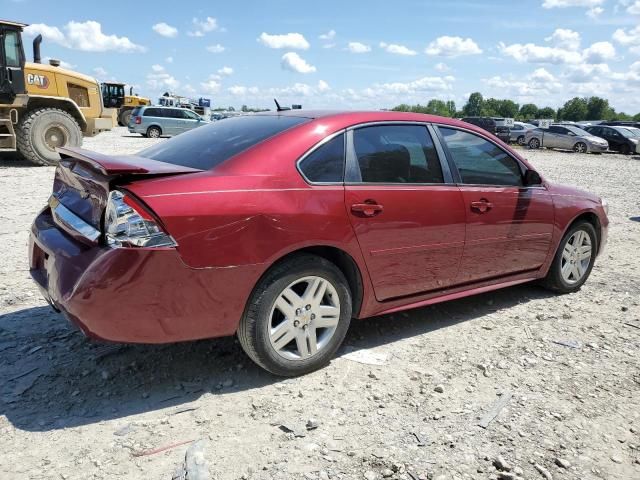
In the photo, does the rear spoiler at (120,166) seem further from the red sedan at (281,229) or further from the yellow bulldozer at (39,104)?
the yellow bulldozer at (39,104)

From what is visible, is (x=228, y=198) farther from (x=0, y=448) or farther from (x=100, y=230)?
(x=0, y=448)

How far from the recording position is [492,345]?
155 inches

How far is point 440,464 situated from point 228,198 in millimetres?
1654

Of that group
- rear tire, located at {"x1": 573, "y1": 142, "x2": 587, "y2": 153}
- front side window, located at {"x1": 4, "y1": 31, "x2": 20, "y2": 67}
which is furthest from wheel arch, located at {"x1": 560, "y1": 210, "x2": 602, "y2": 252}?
rear tire, located at {"x1": 573, "y1": 142, "x2": 587, "y2": 153}

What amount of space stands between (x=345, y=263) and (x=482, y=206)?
128 centimetres

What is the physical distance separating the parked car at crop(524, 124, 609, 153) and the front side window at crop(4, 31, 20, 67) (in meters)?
25.6

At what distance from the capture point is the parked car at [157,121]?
27.8 m

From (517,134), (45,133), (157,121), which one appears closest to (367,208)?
(45,133)

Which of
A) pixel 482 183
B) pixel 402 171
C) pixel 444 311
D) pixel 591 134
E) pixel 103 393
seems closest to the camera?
pixel 103 393

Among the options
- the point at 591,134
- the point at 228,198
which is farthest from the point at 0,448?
the point at 591,134

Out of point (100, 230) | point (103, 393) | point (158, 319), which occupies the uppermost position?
point (100, 230)

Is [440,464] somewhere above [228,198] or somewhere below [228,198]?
below

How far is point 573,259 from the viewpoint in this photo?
201 inches

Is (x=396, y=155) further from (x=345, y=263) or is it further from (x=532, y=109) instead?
(x=532, y=109)
